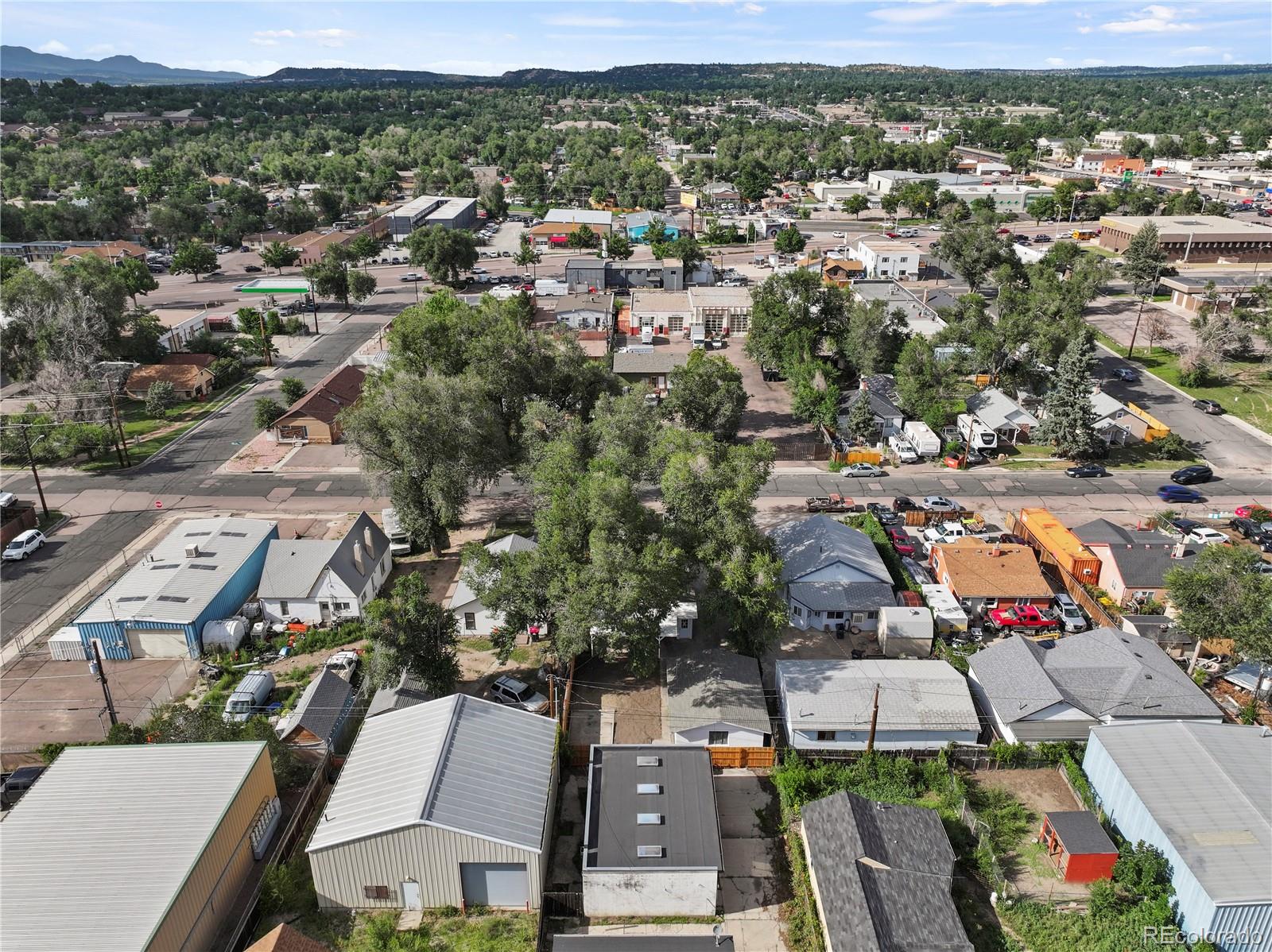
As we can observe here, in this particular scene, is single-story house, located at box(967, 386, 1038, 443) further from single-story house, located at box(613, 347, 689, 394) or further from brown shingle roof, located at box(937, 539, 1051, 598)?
single-story house, located at box(613, 347, 689, 394)

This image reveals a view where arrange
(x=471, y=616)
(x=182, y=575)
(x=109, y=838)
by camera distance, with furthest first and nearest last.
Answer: (x=182, y=575) → (x=471, y=616) → (x=109, y=838)

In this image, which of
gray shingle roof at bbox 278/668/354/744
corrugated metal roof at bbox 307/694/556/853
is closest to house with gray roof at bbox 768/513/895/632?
corrugated metal roof at bbox 307/694/556/853

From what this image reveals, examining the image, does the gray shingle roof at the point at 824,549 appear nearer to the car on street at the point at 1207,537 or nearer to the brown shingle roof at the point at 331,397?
the car on street at the point at 1207,537

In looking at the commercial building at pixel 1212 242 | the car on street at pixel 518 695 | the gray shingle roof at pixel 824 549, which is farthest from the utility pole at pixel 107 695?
the commercial building at pixel 1212 242

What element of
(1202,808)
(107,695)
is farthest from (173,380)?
(1202,808)

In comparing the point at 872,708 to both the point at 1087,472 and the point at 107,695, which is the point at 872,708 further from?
the point at 1087,472
